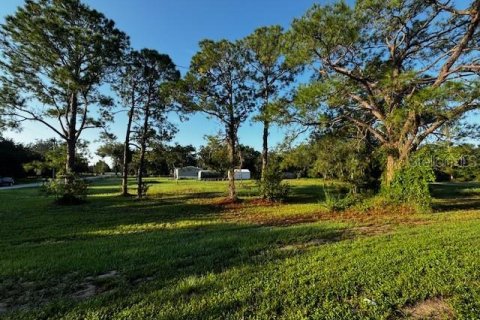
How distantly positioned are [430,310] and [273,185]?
12560mm

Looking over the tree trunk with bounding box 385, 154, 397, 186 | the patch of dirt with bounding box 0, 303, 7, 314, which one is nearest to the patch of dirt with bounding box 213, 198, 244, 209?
the tree trunk with bounding box 385, 154, 397, 186

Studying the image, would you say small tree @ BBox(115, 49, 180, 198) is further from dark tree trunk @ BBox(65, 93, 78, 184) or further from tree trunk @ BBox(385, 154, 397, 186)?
tree trunk @ BBox(385, 154, 397, 186)

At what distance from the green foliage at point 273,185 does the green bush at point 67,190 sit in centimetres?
908

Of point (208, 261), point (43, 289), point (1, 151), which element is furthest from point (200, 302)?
point (1, 151)

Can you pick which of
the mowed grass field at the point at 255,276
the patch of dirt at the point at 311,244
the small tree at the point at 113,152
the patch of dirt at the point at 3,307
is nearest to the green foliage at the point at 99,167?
the small tree at the point at 113,152

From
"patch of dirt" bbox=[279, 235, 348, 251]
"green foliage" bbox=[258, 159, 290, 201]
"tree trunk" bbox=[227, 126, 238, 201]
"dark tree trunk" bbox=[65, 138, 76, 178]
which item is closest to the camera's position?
"patch of dirt" bbox=[279, 235, 348, 251]

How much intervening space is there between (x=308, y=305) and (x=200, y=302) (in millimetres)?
1053

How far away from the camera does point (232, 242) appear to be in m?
5.84

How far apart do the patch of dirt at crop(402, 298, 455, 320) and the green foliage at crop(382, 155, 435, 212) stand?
8210 millimetres

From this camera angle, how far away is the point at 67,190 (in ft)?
49.3

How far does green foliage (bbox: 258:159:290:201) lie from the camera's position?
15344 millimetres

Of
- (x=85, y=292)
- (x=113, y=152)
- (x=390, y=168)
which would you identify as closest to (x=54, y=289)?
(x=85, y=292)

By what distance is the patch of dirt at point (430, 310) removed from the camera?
2771 mm

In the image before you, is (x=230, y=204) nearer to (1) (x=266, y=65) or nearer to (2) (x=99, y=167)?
(1) (x=266, y=65)
